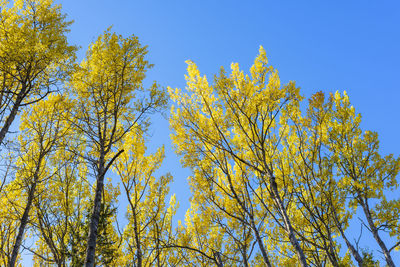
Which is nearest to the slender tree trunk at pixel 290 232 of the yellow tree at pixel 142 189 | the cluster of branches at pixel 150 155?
the cluster of branches at pixel 150 155

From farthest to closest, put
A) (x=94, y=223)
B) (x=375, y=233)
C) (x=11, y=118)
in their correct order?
(x=375, y=233)
(x=11, y=118)
(x=94, y=223)

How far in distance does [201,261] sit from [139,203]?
11.4 ft

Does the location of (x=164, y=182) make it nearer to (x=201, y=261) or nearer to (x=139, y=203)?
(x=139, y=203)

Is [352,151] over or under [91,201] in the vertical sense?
over

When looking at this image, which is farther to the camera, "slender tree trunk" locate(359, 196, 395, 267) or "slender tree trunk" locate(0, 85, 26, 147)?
"slender tree trunk" locate(359, 196, 395, 267)

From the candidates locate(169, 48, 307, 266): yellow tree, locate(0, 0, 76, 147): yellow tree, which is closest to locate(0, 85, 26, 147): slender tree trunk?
locate(0, 0, 76, 147): yellow tree

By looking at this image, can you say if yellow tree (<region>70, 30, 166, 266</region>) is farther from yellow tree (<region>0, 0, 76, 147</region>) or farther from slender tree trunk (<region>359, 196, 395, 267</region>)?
slender tree trunk (<region>359, 196, 395, 267</region>)

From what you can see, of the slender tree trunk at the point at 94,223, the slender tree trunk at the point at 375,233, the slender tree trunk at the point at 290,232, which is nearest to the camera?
the slender tree trunk at the point at 94,223

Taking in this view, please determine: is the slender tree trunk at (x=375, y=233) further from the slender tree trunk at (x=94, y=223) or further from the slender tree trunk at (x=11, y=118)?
the slender tree trunk at (x=11, y=118)

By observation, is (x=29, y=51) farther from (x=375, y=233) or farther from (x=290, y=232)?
(x=375, y=233)

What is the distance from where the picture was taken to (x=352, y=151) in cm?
826

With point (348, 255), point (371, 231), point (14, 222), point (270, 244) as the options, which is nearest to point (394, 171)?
point (371, 231)

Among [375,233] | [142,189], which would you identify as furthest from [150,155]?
[375,233]

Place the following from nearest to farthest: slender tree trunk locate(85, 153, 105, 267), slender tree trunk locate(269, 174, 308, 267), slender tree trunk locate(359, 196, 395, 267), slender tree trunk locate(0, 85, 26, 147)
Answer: slender tree trunk locate(85, 153, 105, 267), slender tree trunk locate(269, 174, 308, 267), slender tree trunk locate(0, 85, 26, 147), slender tree trunk locate(359, 196, 395, 267)
